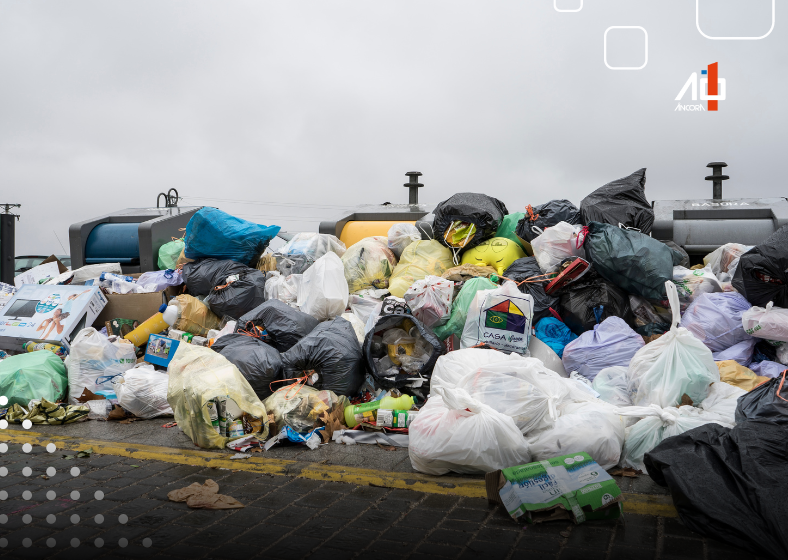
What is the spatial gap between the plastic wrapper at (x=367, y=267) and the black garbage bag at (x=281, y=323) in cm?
82

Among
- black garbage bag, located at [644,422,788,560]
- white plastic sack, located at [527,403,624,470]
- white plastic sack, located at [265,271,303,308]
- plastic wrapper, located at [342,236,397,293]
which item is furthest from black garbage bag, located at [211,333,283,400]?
black garbage bag, located at [644,422,788,560]

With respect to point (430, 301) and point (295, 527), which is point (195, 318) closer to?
point (430, 301)

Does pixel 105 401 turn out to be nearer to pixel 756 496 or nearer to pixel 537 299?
pixel 537 299

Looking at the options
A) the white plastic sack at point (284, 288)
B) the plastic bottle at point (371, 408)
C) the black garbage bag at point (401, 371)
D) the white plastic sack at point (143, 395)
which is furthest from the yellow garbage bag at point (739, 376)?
the white plastic sack at point (143, 395)

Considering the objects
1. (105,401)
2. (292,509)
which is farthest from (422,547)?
(105,401)

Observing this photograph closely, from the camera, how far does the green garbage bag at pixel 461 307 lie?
4.49 m

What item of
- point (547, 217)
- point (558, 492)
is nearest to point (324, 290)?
point (547, 217)

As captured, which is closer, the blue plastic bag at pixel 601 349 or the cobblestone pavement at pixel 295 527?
the cobblestone pavement at pixel 295 527

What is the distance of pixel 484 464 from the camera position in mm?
2949

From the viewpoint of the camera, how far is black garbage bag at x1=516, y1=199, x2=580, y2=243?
529 centimetres

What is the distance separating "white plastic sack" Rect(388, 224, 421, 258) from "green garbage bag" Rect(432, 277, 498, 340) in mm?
1309

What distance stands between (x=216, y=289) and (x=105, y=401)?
1.40 metres

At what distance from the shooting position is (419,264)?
533cm

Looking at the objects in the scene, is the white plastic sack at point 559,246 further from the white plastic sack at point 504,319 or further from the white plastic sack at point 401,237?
the white plastic sack at point 401,237
